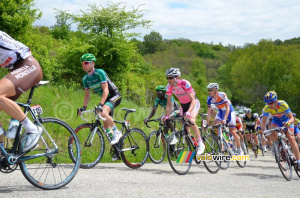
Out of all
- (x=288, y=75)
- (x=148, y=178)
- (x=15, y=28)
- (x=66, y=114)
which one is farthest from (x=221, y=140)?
(x=288, y=75)

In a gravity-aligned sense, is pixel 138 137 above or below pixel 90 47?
below

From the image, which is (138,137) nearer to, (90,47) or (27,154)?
(27,154)

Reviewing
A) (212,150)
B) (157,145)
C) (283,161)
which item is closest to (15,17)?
(157,145)

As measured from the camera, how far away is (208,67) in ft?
519

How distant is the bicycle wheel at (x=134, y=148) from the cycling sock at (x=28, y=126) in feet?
13.0

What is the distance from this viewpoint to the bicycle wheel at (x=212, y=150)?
916 cm

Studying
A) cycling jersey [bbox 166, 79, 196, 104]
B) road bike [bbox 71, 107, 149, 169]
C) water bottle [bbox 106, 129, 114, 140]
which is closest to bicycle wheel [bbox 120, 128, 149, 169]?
road bike [bbox 71, 107, 149, 169]

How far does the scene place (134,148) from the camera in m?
9.01

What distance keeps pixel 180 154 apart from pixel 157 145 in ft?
8.29

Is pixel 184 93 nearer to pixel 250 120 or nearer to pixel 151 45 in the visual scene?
pixel 250 120

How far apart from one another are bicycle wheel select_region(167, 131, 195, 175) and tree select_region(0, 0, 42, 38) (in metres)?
13.6

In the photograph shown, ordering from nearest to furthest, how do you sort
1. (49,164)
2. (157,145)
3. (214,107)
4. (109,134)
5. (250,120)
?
(49,164), (109,134), (157,145), (214,107), (250,120)

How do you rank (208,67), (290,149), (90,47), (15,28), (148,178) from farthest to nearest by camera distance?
1. (208,67)
2. (90,47)
3. (15,28)
4. (290,149)
5. (148,178)

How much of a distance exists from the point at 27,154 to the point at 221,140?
5.94 meters
